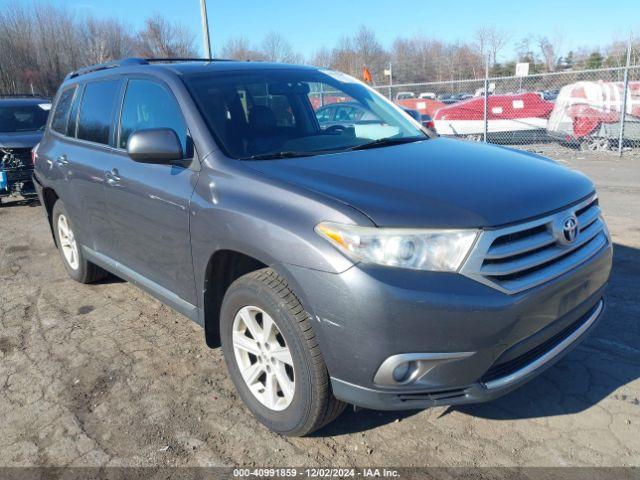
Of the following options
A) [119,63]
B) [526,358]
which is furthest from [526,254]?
[119,63]

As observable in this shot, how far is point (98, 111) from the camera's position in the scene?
419cm

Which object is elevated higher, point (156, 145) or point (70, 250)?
point (156, 145)

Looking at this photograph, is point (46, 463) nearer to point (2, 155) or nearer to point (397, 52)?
point (2, 155)

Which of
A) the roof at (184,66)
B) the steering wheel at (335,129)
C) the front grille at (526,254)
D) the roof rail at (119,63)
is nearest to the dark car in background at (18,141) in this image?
the roof rail at (119,63)

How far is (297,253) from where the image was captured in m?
2.32

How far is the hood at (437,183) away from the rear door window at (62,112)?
114 inches

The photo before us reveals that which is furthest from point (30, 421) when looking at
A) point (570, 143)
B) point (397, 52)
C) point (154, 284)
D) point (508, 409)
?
point (397, 52)

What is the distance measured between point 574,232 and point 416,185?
0.79 metres

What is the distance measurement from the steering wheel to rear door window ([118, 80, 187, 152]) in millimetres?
929

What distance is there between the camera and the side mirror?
294 centimetres

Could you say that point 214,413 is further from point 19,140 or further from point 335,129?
point 19,140

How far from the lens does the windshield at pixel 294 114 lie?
122 inches

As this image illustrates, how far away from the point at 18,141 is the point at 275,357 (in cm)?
834

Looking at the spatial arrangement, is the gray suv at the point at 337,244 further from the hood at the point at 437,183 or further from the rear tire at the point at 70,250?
the rear tire at the point at 70,250
